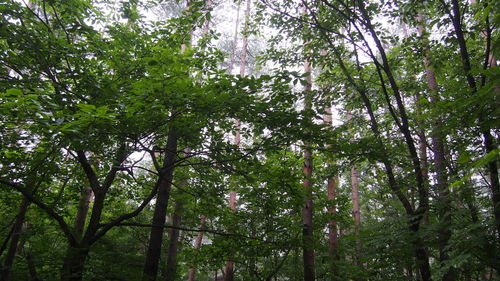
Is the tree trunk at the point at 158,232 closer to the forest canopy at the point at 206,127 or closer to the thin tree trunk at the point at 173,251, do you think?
the forest canopy at the point at 206,127

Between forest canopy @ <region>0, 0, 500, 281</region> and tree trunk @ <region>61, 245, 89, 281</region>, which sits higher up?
forest canopy @ <region>0, 0, 500, 281</region>

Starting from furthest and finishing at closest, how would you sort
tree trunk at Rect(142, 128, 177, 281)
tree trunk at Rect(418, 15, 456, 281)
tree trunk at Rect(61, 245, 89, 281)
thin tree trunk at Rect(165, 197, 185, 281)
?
thin tree trunk at Rect(165, 197, 185, 281), tree trunk at Rect(142, 128, 177, 281), tree trunk at Rect(61, 245, 89, 281), tree trunk at Rect(418, 15, 456, 281)

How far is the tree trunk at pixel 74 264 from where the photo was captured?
3933mm

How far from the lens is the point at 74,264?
4.07 metres

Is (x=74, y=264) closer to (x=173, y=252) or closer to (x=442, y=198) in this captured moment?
(x=173, y=252)

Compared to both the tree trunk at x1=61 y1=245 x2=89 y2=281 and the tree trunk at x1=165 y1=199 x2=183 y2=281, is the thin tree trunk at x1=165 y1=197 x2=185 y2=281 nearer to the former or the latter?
the tree trunk at x1=165 y1=199 x2=183 y2=281

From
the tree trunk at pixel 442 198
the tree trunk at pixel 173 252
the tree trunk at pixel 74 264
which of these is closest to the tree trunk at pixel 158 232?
the tree trunk at pixel 173 252

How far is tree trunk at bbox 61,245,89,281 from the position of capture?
3.93m

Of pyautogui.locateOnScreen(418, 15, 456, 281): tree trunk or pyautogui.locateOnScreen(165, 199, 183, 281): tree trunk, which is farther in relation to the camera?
pyautogui.locateOnScreen(165, 199, 183, 281): tree trunk

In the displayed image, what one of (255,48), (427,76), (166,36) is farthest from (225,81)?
(255,48)

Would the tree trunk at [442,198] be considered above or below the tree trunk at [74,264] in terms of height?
above

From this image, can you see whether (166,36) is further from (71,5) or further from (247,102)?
(247,102)

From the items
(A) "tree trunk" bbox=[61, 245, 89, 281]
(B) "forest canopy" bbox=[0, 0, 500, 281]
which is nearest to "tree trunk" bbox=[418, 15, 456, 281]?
(B) "forest canopy" bbox=[0, 0, 500, 281]

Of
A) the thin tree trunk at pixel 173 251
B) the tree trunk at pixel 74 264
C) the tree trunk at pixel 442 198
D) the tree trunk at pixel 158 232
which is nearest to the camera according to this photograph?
the tree trunk at pixel 442 198
